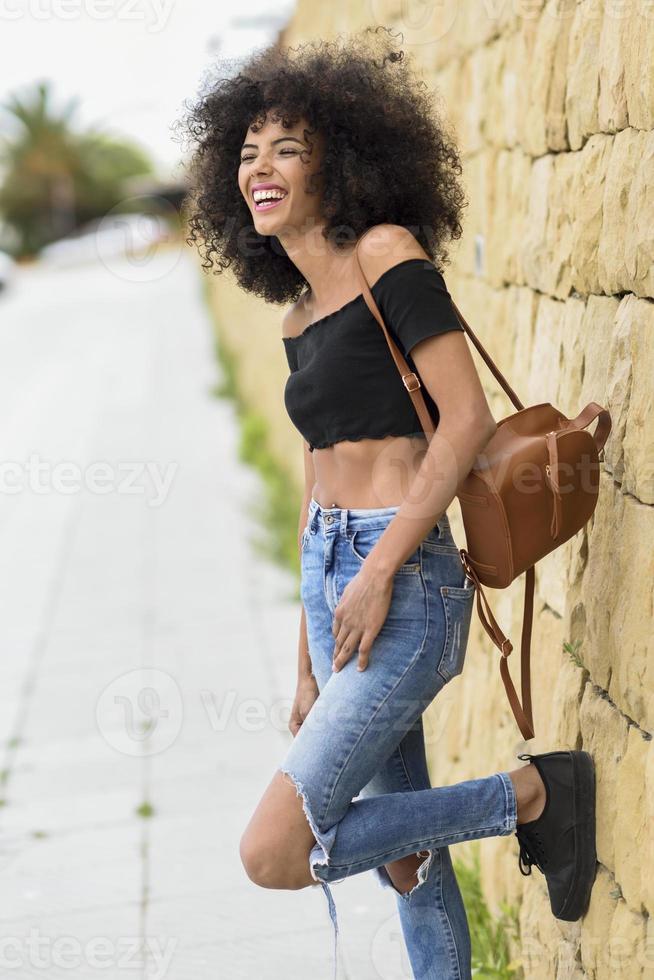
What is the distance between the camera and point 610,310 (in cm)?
243

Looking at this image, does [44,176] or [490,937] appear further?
[44,176]

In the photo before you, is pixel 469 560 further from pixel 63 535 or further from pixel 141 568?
pixel 63 535

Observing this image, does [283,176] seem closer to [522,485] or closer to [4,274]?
[522,485]

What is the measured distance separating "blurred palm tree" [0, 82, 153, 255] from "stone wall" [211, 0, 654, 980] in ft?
156

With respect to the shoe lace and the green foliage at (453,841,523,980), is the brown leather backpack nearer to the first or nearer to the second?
the shoe lace

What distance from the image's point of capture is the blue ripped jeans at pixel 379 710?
2.14 m

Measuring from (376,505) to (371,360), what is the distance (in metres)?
0.26

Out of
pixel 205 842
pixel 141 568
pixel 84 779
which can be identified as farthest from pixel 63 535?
pixel 205 842

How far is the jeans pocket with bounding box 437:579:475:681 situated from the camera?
2209 mm

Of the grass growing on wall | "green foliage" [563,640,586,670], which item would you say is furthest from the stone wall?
the grass growing on wall

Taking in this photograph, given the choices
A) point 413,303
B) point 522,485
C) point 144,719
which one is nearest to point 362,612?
point 522,485

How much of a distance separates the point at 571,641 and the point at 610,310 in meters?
0.68

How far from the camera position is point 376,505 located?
225 cm

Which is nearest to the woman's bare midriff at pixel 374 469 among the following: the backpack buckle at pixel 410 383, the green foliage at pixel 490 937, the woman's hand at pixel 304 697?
the backpack buckle at pixel 410 383
